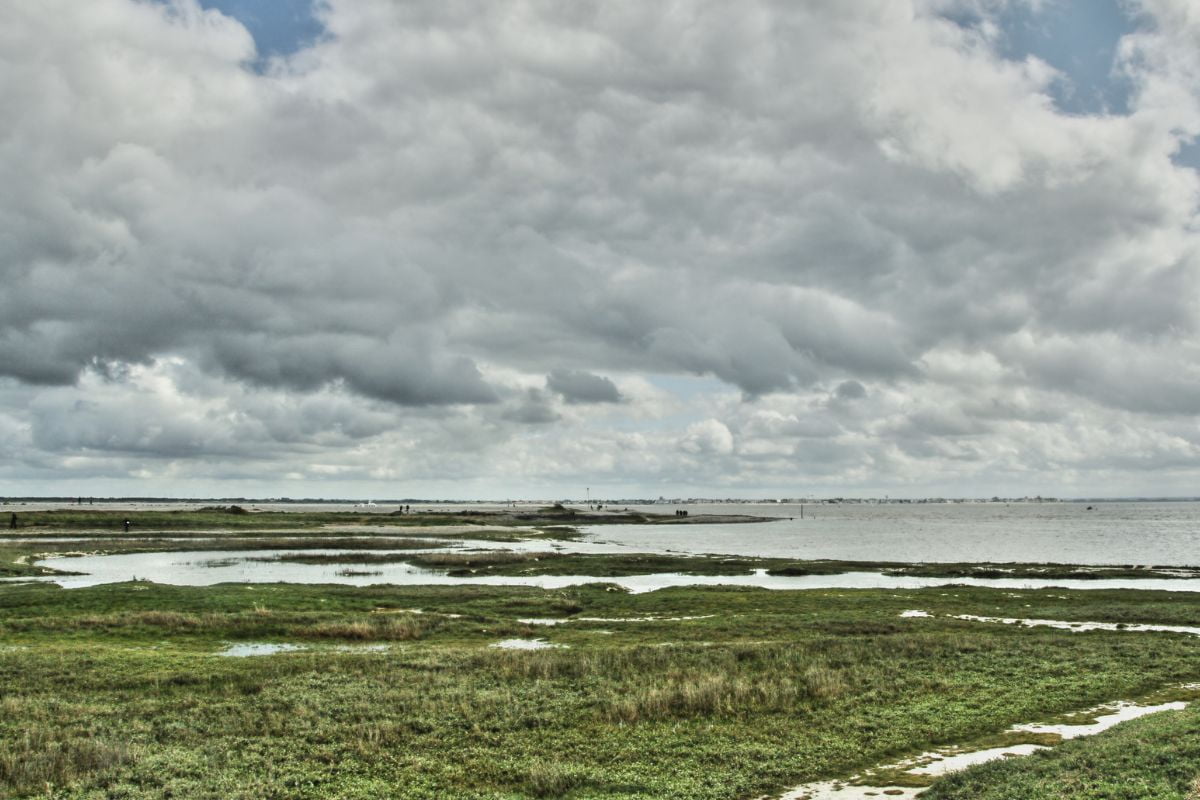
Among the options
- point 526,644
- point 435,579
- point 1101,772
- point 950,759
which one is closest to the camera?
point 1101,772

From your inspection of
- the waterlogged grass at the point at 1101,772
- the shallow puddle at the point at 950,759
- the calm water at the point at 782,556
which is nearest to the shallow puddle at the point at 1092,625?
the shallow puddle at the point at 950,759

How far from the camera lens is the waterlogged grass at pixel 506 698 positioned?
18.0 m

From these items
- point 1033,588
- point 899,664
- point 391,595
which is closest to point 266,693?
point 899,664

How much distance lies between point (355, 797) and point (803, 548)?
114 m

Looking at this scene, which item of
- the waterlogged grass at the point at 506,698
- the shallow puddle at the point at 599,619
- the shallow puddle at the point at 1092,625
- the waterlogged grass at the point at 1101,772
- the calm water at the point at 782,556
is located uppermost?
the waterlogged grass at the point at 1101,772

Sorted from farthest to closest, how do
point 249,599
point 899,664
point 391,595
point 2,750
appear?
point 391,595, point 249,599, point 899,664, point 2,750

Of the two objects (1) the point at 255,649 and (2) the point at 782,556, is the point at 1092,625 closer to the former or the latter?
(1) the point at 255,649

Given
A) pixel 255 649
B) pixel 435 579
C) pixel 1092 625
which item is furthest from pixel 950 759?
pixel 435 579

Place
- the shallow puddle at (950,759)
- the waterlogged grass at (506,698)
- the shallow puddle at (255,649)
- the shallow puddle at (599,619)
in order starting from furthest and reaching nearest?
the shallow puddle at (599,619) < the shallow puddle at (255,649) < the waterlogged grass at (506,698) < the shallow puddle at (950,759)

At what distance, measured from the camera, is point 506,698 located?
24.2 metres

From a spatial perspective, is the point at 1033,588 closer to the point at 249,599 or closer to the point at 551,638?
the point at 551,638

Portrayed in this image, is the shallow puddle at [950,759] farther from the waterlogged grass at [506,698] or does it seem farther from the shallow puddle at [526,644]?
the shallow puddle at [526,644]

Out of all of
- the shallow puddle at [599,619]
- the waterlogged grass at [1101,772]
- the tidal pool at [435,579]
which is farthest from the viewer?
the tidal pool at [435,579]

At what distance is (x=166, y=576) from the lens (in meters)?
67.6
